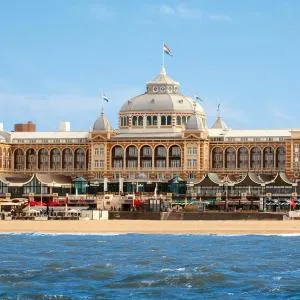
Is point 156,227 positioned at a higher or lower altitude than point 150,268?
higher

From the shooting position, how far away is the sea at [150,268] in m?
92.5

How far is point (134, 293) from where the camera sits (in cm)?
9175

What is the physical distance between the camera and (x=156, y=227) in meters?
172

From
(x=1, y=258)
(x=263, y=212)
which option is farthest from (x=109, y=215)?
(x=1, y=258)

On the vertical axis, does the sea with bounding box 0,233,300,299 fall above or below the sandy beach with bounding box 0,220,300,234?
below

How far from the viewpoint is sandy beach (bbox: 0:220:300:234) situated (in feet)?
541

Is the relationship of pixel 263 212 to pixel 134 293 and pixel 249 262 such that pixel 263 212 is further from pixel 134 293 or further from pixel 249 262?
pixel 134 293

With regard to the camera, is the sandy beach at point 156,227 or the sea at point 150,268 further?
the sandy beach at point 156,227

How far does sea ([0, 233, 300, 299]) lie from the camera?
92.5 m

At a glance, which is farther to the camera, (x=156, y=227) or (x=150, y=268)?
(x=156, y=227)

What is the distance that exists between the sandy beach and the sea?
1464cm

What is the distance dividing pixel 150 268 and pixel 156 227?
210 feet

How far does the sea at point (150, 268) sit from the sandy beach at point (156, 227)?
48.0 ft

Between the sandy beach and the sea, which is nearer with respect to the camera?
the sea
